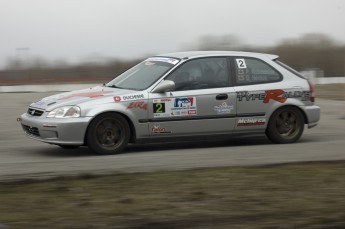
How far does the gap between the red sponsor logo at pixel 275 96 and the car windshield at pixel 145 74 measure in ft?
5.39

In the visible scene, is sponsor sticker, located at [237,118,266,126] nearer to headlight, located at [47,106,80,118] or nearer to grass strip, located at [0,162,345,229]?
grass strip, located at [0,162,345,229]

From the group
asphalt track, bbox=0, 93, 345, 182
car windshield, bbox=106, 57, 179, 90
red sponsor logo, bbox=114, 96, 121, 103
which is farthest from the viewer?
car windshield, bbox=106, 57, 179, 90

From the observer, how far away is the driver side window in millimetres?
9250

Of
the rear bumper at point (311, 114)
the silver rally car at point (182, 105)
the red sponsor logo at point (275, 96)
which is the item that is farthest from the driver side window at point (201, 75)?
the rear bumper at point (311, 114)

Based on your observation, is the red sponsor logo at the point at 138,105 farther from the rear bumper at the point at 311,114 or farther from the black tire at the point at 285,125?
the rear bumper at the point at 311,114

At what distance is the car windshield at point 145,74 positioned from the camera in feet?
30.4

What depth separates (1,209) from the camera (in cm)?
531

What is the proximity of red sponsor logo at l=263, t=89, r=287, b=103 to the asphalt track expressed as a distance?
2.56ft

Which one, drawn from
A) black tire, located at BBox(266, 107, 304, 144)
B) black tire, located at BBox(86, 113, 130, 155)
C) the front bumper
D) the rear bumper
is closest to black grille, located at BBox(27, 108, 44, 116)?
the front bumper

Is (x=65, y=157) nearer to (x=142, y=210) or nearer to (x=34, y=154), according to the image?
(x=34, y=154)

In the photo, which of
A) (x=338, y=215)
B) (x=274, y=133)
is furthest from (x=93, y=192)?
(x=274, y=133)

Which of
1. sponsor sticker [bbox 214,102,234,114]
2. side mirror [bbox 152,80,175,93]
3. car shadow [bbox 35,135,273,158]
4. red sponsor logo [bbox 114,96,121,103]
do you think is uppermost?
side mirror [bbox 152,80,175,93]

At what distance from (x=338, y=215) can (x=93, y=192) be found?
2.46m

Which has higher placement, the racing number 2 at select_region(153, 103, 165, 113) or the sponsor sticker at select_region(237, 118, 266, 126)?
the racing number 2 at select_region(153, 103, 165, 113)
